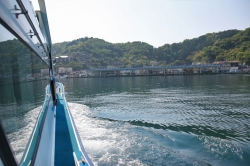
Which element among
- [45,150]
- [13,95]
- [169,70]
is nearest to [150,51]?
[169,70]

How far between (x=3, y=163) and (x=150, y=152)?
464 centimetres

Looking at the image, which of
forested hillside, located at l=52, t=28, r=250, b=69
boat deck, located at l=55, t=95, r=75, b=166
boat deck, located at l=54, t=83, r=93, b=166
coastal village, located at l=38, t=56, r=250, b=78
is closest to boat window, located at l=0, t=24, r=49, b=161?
boat deck, located at l=54, t=83, r=93, b=166

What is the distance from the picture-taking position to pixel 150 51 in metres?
136

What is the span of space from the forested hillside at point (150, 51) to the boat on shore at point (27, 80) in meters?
93.1

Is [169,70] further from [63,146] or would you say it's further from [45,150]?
[45,150]

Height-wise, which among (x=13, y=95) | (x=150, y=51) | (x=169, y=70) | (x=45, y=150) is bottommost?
(x=45, y=150)

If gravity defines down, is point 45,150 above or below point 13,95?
below

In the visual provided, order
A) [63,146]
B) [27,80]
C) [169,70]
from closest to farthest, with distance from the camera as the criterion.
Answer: [27,80], [63,146], [169,70]

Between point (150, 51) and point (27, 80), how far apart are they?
138 metres

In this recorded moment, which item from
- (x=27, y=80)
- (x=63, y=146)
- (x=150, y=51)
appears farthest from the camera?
(x=150, y=51)

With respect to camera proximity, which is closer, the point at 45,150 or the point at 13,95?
the point at 13,95

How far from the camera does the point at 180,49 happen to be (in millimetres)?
128750

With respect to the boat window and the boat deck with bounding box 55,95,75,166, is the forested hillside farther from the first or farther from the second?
the boat window

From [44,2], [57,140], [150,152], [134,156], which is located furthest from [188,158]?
[44,2]
